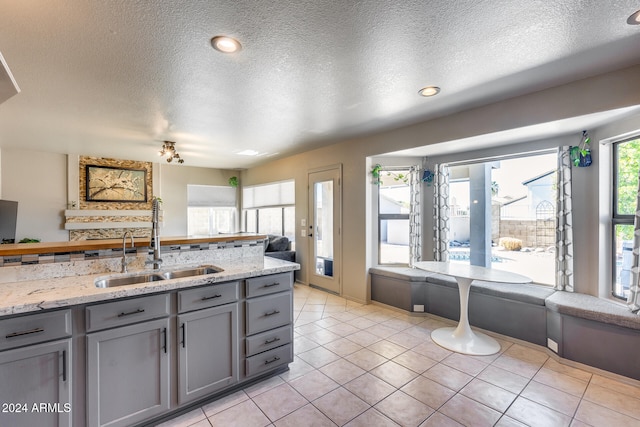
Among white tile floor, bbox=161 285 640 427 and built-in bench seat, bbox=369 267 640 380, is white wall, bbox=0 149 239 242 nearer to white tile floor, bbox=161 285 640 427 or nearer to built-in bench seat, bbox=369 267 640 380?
white tile floor, bbox=161 285 640 427

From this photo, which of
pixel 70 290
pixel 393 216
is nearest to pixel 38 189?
pixel 70 290

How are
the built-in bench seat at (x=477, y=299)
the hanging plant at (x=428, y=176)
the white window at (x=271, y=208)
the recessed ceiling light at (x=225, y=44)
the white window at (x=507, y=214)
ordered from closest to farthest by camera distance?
the recessed ceiling light at (x=225, y=44) → the built-in bench seat at (x=477, y=299) → the white window at (x=507, y=214) → the hanging plant at (x=428, y=176) → the white window at (x=271, y=208)

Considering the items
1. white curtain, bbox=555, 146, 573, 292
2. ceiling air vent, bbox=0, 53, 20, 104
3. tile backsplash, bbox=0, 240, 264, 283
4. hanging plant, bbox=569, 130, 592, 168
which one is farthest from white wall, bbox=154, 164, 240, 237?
hanging plant, bbox=569, 130, 592, 168

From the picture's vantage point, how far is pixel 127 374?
175cm

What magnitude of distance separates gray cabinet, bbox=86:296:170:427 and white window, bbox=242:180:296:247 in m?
3.90

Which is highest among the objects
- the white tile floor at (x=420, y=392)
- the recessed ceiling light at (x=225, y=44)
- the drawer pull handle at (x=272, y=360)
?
the recessed ceiling light at (x=225, y=44)

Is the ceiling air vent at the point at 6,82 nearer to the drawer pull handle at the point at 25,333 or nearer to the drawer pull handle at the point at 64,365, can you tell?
the drawer pull handle at the point at 25,333

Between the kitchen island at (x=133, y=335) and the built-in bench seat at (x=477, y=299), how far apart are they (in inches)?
76.6

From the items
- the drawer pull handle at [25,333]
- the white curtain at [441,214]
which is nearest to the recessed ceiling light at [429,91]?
the white curtain at [441,214]

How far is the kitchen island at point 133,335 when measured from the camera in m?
1.50

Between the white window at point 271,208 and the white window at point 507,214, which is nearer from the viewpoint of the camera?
→ the white window at point 507,214

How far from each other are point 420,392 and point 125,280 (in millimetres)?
2439

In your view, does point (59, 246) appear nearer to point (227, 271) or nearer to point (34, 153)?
point (227, 271)

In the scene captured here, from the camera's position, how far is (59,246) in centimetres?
204
